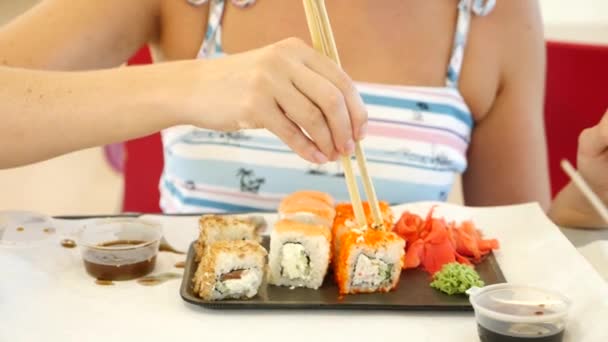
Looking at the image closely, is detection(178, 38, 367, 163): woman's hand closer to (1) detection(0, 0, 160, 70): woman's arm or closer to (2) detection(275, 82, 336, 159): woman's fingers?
(2) detection(275, 82, 336, 159): woman's fingers

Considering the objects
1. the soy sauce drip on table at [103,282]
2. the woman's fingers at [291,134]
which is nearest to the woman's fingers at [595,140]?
the woman's fingers at [291,134]

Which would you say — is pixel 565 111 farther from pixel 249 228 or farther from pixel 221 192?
pixel 249 228

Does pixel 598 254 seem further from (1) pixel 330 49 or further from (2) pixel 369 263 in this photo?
(1) pixel 330 49

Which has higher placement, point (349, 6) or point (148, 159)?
point (349, 6)

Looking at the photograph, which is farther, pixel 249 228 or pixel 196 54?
pixel 196 54

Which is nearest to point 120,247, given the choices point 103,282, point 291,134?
point 103,282

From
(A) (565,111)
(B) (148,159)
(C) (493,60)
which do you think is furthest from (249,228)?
(A) (565,111)
